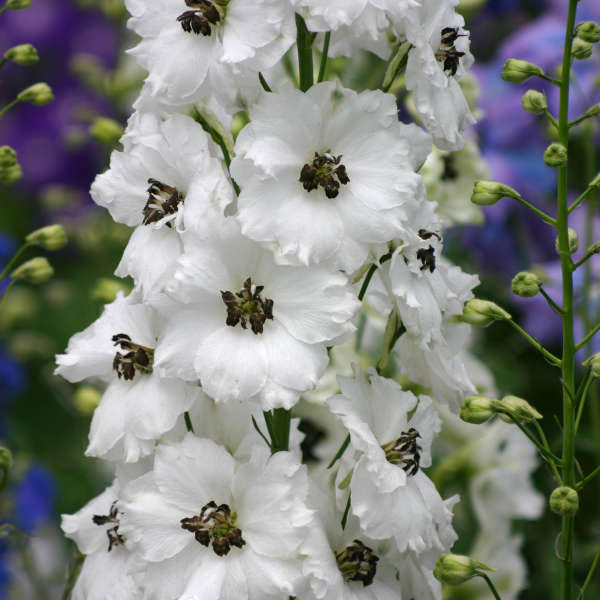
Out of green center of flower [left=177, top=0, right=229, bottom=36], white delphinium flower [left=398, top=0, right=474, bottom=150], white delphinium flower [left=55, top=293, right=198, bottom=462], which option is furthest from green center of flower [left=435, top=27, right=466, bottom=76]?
white delphinium flower [left=55, top=293, right=198, bottom=462]

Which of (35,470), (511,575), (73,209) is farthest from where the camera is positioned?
(73,209)

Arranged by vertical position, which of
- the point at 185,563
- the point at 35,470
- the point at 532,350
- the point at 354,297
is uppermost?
the point at 354,297

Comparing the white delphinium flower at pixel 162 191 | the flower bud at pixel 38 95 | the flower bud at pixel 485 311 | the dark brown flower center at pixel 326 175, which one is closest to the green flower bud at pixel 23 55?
the flower bud at pixel 38 95

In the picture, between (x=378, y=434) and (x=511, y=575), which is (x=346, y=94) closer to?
(x=378, y=434)

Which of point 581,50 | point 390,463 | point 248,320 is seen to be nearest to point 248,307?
point 248,320

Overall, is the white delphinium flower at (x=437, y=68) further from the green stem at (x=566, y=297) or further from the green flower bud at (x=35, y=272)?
the green flower bud at (x=35, y=272)

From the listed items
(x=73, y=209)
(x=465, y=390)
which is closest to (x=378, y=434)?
(x=465, y=390)
